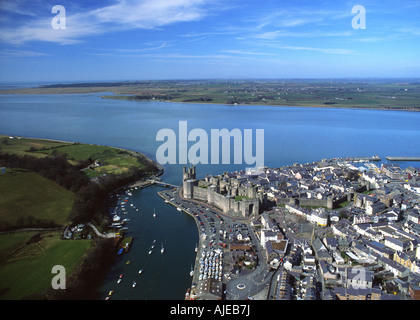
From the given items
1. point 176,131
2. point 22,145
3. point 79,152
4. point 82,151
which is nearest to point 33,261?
point 79,152

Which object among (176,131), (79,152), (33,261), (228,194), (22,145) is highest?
(176,131)

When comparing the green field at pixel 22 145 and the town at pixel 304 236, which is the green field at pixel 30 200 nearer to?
the town at pixel 304 236

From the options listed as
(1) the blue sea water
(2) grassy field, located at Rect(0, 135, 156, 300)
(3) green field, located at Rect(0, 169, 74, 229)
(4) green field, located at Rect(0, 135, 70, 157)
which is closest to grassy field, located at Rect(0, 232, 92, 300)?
(2) grassy field, located at Rect(0, 135, 156, 300)

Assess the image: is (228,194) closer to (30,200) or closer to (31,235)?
(31,235)

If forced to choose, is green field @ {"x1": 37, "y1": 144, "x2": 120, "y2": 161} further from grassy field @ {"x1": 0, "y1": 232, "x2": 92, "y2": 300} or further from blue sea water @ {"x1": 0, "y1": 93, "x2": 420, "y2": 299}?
grassy field @ {"x1": 0, "y1": 232, "x2": 92, "y2": 300}
